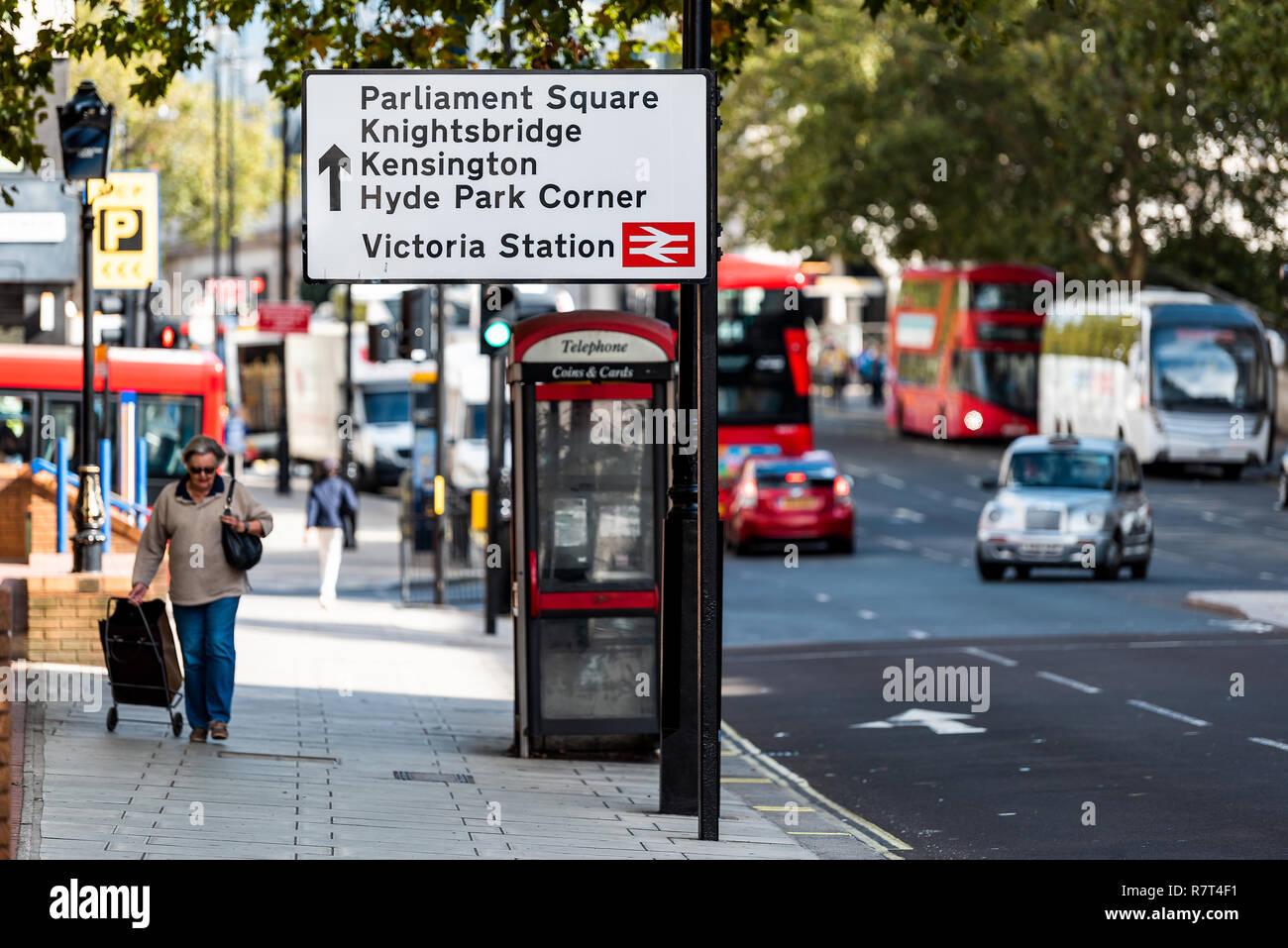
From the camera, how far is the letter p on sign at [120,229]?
1977 centimetres

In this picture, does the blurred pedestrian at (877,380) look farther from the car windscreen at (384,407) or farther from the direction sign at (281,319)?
the direction sign at (281,319)

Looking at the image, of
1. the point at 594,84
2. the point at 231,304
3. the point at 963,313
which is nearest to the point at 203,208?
the point at 231,304

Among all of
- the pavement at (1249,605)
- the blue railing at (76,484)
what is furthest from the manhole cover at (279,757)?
the pavement at (1249,605)

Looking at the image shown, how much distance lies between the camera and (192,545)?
502 inches

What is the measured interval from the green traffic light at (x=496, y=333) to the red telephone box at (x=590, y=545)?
21.3 ft

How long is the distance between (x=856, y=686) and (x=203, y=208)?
6747 cm

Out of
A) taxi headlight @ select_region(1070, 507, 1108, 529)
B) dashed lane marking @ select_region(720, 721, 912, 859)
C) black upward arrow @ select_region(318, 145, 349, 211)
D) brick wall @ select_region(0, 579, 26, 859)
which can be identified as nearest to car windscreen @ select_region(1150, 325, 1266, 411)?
taxi headlight @ select_region(1070, 507, 1108, 529)

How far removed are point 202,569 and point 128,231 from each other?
786 cm

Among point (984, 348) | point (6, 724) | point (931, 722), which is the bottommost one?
point (931, 722)

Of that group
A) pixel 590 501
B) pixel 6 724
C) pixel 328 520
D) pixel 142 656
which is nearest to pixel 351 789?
pixel 142 656

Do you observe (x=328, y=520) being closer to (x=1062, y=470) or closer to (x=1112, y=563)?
(x=1062, y=470)

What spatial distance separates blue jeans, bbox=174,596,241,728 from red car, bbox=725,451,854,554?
19.6 meters

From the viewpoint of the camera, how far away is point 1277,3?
23.2 m

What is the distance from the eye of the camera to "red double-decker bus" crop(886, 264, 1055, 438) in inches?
2179
